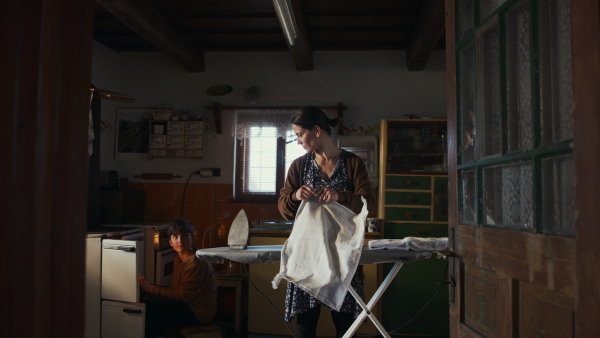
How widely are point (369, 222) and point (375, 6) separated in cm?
201

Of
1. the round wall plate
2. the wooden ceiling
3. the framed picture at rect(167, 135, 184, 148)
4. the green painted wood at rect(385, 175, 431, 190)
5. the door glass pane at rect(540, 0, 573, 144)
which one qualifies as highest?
the wooden ceiling

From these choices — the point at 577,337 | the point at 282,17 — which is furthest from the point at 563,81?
the point at 282,17

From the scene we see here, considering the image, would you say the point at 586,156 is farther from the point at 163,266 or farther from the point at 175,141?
the point at 175,141

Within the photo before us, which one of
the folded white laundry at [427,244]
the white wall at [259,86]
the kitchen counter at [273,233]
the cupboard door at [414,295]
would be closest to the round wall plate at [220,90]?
the white wall at [259,86]

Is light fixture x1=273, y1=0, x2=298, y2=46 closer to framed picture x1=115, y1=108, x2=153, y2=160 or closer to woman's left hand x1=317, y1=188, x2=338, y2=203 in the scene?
woman's left hand x1=317, y1=188, x2=338, y2=203

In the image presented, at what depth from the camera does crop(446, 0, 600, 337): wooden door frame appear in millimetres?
1014

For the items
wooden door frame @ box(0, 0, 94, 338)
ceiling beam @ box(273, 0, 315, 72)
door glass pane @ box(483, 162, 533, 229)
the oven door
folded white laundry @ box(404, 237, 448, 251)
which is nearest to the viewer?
wooden door frame @ box(0, 0, 94, 338)

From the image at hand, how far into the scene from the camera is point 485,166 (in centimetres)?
165

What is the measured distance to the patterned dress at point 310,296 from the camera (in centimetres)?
251

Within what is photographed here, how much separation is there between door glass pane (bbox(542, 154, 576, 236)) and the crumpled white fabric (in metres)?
0.98

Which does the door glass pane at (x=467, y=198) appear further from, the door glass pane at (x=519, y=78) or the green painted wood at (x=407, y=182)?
the green painted wood at (x=407, y=182)

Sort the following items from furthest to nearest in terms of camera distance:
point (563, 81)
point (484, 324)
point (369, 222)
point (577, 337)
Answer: point (369, 222)
point (484, 324)
point (563, 81)
point (577, 337)

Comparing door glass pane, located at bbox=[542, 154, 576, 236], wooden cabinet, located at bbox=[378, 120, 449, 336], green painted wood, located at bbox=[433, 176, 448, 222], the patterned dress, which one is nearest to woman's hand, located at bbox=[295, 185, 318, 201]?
the patterned dress

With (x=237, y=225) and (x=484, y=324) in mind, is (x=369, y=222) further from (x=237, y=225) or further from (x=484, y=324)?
(x=484, y=324)
